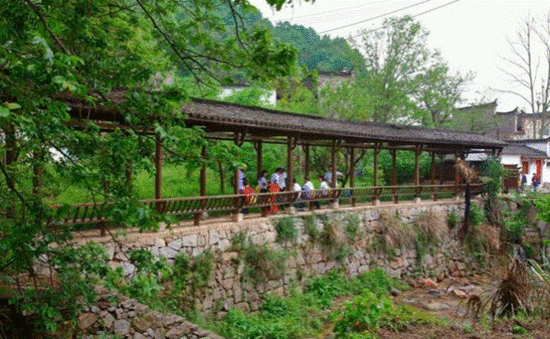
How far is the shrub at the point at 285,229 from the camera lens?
504 inches

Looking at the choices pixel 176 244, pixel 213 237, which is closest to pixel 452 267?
pixel 213 237

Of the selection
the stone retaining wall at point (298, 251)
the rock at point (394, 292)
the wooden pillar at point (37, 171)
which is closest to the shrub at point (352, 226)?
the stone retaining wall at point (298, 251)

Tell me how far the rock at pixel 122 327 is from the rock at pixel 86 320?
296mm

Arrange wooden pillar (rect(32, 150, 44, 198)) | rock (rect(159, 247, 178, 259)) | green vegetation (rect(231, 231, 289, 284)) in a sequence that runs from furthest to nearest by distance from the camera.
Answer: green vegetation (rect(231, 231, 289, 284))
rock (rect(159, 247, 178, 259))
wooden pillar (rect(32, 150, 44, 198))

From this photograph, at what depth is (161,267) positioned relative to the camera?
5.01 m

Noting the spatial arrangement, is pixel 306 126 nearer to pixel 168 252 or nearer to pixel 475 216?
pixel 168 252

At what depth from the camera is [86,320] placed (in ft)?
23.1

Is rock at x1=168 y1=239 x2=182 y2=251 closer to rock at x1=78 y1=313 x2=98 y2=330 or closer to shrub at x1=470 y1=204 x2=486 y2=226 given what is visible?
rock at x1=78 y1=313 x2=98 y2=330

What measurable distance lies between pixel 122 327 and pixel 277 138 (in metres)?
9.01

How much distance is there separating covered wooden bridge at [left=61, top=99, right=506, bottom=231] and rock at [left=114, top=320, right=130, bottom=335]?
1655 millimetres

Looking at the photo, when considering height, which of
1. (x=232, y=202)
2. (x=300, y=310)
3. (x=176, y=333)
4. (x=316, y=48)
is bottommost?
(x=300, y=310)

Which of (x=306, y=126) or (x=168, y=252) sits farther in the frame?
(x=306, y=126)

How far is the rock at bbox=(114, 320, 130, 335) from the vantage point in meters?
7.23

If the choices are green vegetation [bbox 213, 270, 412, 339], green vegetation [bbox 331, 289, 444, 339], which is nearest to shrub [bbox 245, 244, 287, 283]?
green vegetation [bbox 213, 270, 412, 339]
